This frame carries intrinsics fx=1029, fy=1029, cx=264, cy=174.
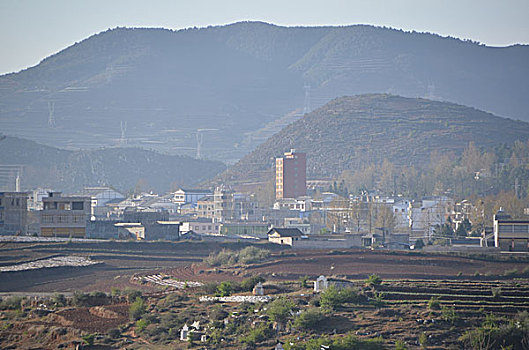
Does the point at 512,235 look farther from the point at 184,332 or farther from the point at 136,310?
the point at 184,332

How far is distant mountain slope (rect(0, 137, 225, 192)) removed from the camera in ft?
575

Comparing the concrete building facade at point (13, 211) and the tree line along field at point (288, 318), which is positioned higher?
the concrete building facade at point (13, 211)

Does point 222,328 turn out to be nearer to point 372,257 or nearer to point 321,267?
point 321,267

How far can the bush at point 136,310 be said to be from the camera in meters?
42.9

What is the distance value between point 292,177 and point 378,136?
48.7 m

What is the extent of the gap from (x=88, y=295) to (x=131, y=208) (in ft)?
235

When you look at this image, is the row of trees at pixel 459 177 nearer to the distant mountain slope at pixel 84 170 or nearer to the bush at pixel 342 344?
the distant mountain slope at pixel 84 170

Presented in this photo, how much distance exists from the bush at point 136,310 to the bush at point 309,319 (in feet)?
25.1

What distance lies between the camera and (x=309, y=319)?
38.4 metres

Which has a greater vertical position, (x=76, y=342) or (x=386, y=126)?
(x=386, y=126)

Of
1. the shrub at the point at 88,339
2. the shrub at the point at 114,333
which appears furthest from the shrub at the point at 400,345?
Answer: the shrub at the point at 88,339

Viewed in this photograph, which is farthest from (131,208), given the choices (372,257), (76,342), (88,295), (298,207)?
(76,342)

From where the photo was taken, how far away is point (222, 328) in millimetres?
39406

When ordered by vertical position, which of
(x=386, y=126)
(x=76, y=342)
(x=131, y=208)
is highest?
(x=386, y=126)
